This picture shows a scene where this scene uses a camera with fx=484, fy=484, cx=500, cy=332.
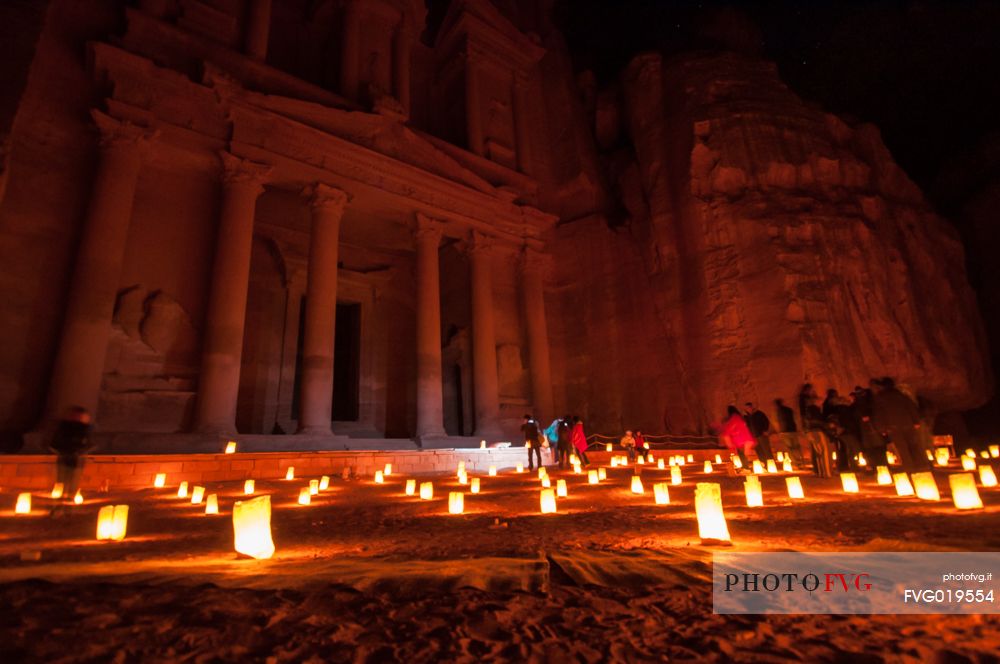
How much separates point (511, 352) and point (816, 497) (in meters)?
14.3

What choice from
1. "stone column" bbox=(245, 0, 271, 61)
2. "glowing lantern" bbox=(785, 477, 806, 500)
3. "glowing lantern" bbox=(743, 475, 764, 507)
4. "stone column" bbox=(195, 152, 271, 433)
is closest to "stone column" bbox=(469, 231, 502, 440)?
"stone column" bbox=(195, 152, 271, 433)

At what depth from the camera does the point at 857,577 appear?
2611 millimetres

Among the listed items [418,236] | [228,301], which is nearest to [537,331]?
[418,236]

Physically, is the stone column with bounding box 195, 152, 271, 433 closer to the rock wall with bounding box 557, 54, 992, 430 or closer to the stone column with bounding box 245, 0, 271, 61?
the stone column with bounding box 245, 0, 271, 61

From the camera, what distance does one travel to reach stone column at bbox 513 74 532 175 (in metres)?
23.3

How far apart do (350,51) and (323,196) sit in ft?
24.6

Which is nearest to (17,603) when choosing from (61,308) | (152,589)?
(152,589)

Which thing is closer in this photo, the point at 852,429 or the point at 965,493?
the point at 965,493

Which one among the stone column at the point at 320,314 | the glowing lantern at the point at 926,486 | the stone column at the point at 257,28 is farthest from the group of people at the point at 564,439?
the stone column at the point at 257,28

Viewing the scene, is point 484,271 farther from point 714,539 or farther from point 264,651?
point 264,651

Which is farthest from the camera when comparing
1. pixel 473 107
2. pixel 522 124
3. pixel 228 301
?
pixel 522 124

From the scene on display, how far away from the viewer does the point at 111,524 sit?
4.44 meters

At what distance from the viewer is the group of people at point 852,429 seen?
6.93 metres

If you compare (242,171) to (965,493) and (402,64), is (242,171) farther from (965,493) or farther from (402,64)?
(965,493)
